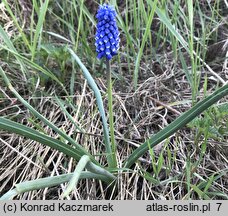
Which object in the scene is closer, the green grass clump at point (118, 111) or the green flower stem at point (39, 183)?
the green flower stem at point (39, 183)

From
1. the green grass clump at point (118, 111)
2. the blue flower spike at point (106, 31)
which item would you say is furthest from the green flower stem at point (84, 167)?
the blue flower spike at point (106, 31)

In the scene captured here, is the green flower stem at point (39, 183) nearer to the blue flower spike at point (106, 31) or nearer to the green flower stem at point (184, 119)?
the green flower stem at point (184, 119)

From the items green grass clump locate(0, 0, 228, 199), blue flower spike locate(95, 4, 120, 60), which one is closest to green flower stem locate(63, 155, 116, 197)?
green grass clump locate(0, 0, 228, 199)

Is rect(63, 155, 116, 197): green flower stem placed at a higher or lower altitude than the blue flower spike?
lower

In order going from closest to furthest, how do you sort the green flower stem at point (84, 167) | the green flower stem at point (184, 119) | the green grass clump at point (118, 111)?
the green flower stem at point (84, 167) < the green flower stem at point (184, 119) < the green grass clump at point (118, 111)

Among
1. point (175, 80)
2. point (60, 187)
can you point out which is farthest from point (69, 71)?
point (60, 187)

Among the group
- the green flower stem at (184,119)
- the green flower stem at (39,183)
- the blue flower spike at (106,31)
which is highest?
the blue flower spike at (106,31)

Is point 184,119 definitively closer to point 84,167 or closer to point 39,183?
point 84,167

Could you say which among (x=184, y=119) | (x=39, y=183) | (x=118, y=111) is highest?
(x=118, y=111)

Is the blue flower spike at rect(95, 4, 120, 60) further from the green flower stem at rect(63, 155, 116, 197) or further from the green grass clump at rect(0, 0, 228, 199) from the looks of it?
the green flower stem at rect(63, 155, 116, 197)

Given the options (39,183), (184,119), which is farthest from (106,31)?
(39,183)

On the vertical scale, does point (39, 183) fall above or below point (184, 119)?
below

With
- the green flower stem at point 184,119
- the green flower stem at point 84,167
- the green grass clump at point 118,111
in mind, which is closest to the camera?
the green flower stem at point 84,167
